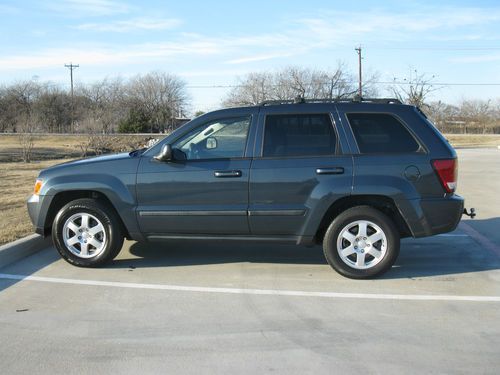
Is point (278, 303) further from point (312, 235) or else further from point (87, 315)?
point (87, 315)

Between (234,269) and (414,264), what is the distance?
2132mm

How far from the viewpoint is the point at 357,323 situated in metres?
4.32

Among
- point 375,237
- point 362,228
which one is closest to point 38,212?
point 362,228

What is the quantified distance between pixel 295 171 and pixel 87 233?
2.44 metres

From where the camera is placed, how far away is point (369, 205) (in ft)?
18.1

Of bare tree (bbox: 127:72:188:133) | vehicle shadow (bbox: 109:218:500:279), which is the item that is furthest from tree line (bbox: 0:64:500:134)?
vehicle shadow (bbox: 109:218:500:279)

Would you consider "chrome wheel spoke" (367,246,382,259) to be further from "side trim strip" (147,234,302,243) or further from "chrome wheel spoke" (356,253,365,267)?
"side trim strip" (147,234,302,243)

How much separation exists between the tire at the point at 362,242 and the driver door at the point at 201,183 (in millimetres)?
967

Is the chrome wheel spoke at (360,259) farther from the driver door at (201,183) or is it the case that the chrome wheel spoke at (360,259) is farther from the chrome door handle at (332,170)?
the driver door at (201,183)

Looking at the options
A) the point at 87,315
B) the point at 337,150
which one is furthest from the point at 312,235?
the point at 87,315

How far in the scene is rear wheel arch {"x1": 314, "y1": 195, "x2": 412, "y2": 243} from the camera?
543 centimetres

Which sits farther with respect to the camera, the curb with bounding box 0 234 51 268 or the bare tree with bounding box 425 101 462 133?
the bare tree with bounding box 425 101 462 133

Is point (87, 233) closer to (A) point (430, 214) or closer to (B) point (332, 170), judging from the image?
(B) point (332, 170)

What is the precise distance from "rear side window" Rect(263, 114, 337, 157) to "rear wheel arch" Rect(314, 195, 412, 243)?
0.55m
